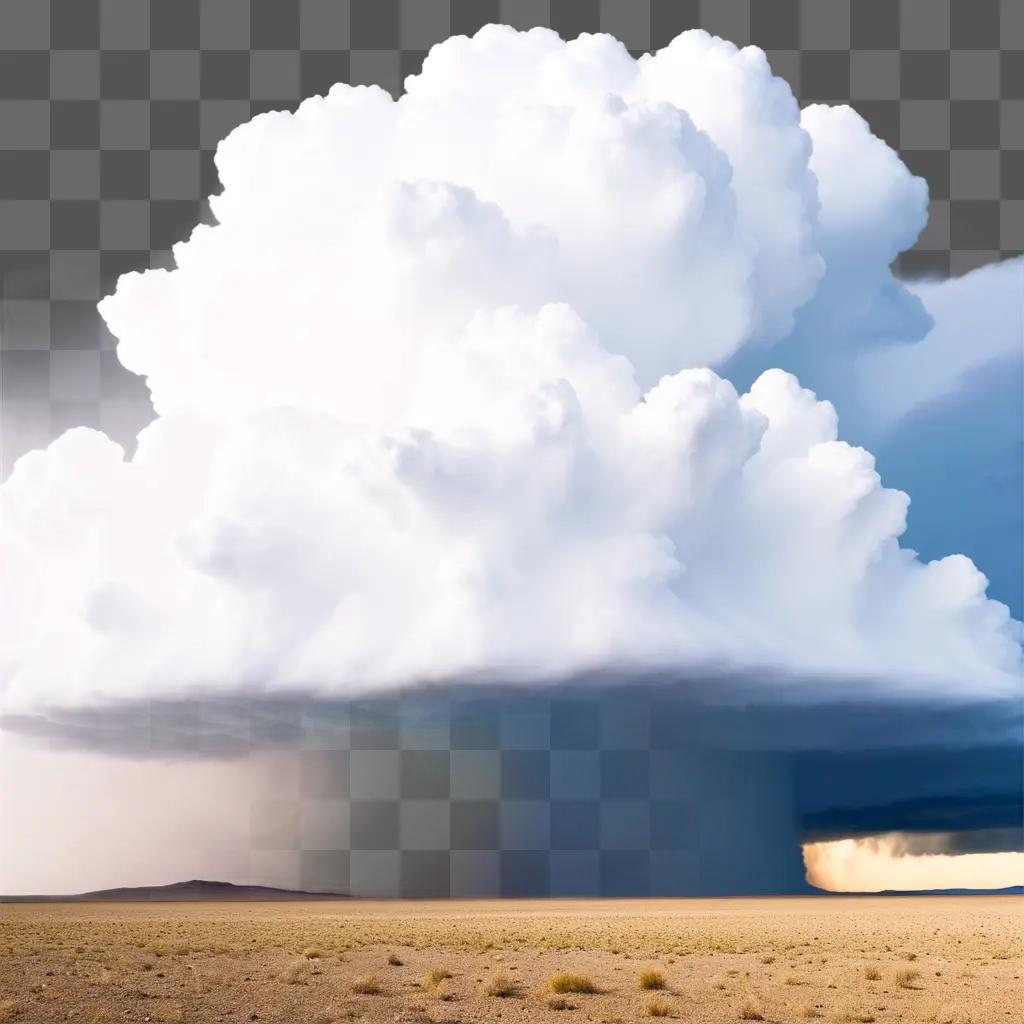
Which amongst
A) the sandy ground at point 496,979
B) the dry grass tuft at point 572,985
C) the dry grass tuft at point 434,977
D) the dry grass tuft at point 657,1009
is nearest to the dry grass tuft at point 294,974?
the sandy ground at point 496,979

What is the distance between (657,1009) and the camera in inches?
1528

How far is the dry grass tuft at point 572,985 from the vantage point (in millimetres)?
43031

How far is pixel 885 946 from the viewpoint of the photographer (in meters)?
67.1

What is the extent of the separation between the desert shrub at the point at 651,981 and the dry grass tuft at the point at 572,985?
6.19 feet

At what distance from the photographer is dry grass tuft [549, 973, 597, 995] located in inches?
1694

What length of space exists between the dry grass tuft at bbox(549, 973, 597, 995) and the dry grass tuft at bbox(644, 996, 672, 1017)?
4.26 meters

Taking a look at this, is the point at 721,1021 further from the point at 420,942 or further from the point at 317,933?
the point at 317,933

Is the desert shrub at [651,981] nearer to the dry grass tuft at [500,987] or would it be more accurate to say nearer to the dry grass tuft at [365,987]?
the dry grass tuft at [500,987]

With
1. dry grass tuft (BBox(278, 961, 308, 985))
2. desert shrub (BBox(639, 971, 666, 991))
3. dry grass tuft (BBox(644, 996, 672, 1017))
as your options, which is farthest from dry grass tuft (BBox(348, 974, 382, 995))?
dry grass tuft (BBox(644, 996, 672, 1017))

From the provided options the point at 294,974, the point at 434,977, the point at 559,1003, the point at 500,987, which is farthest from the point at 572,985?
the point at 294,974

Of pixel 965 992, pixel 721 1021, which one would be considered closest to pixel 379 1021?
pixel 721 1021

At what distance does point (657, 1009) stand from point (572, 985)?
17.5 feet

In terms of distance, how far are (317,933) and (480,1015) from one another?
158 feet

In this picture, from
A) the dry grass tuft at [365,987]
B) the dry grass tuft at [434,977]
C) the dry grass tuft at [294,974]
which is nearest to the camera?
the dry grass tuft at [365,987]
